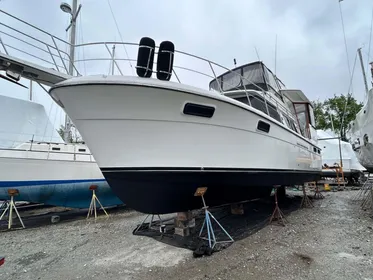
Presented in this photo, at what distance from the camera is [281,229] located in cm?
448

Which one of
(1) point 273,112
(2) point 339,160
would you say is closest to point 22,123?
(1) point 273,112

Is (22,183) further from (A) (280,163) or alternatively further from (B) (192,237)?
(A) (280,163)

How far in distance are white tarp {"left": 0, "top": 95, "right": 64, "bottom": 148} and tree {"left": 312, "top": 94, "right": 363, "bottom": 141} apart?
961 inches

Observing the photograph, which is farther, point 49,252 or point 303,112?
point 303,112

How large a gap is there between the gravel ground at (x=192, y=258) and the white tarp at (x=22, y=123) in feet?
14.6

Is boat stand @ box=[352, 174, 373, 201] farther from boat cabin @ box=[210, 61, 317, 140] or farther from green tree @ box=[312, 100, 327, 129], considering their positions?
green tree @ box=[312, 100, 327, 129]

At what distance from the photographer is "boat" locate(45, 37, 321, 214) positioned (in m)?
2.88

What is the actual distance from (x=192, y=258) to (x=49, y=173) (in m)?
4.90

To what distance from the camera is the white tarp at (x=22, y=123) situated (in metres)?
8.15

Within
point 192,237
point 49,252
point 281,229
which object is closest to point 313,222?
point 281,229

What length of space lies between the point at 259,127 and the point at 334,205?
481 cm

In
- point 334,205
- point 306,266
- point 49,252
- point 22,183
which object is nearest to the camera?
point 306,266

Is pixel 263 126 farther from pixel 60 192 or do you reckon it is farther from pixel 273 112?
pixel 60 192

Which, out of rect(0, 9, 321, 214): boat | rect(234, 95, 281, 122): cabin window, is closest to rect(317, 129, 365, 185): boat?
rect(234, 95, 281, 122): cabin window
